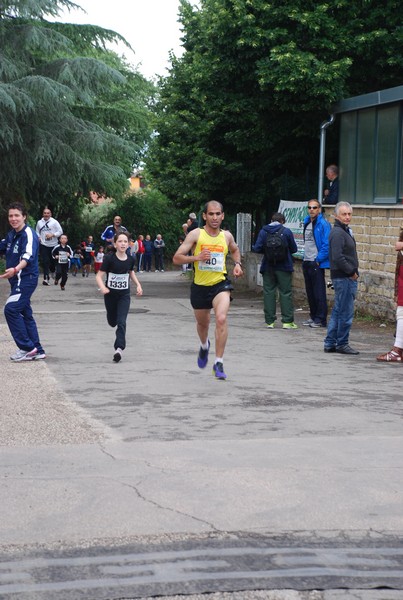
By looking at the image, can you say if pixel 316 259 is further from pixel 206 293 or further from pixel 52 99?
pixel 52 99

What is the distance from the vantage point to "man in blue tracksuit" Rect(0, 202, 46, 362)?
11.8 meters

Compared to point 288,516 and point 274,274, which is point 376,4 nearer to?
point 274,274

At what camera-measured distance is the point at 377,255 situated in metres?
17.9

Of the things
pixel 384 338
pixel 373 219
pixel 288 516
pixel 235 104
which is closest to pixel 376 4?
pixel 235 104

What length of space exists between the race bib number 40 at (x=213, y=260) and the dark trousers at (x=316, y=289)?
581 centimetres

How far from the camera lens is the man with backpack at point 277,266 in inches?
637

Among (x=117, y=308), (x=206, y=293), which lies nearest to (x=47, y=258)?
(x=117, y=308)

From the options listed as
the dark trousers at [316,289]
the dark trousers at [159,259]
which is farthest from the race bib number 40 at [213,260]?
the dark trousers at [159,259]

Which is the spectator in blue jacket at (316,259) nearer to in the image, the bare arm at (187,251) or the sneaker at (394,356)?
the sneaker at (394,356)

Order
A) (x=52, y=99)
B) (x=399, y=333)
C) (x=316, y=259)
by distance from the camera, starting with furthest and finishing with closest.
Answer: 1. (x=52, y=99)
2. (x=316, y=259)
3. (x=399, y=333)

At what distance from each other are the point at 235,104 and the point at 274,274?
7254 mm

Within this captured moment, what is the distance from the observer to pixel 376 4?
21766mm

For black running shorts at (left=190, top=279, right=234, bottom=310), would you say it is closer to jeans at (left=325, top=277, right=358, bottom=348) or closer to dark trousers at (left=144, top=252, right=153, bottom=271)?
jeans at (left=325, top=277, right=358, bottom=348)

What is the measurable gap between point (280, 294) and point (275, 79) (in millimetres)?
6175
